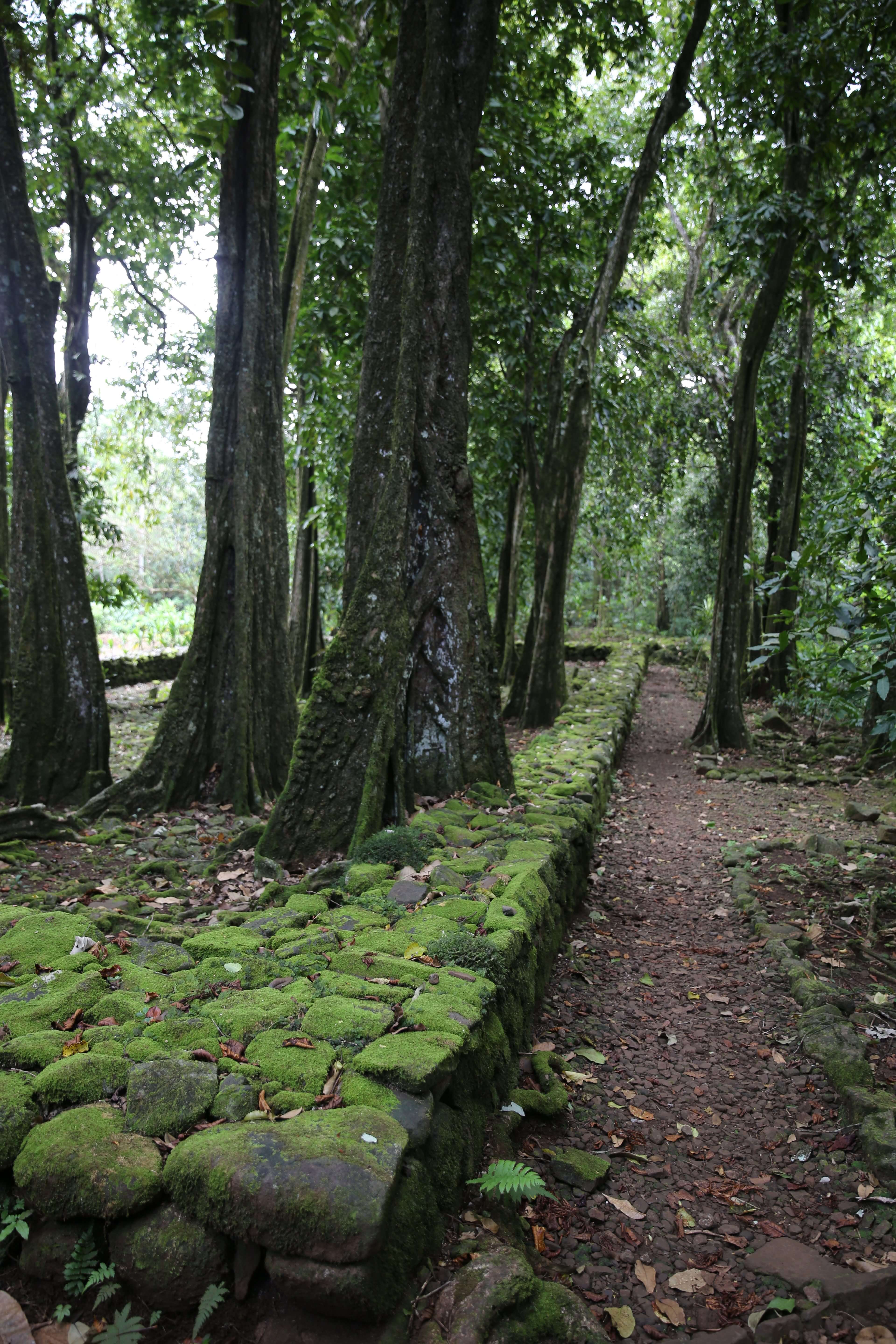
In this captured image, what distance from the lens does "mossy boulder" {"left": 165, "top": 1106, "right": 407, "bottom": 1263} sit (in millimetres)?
1667

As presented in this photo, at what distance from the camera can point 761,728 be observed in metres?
11.1

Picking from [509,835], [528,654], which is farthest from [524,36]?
[509,835]

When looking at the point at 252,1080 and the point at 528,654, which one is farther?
the point at 528,654

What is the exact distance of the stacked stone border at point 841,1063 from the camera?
2100 millimetres

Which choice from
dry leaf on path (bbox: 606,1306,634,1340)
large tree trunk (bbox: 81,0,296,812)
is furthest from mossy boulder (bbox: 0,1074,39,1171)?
large tree trunk (bbox: 81,0,296,812)

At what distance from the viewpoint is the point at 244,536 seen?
6.14m

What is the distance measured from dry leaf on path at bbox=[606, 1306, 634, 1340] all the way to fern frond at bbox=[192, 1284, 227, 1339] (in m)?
0.99

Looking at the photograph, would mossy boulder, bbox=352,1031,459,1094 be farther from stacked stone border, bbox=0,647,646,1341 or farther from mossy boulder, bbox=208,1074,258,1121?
mossy boulder, bbox=208,1074,258,1121

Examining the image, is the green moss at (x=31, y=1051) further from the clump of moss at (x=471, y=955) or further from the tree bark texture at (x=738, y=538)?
the tree bark texture at (x=738, y=538)

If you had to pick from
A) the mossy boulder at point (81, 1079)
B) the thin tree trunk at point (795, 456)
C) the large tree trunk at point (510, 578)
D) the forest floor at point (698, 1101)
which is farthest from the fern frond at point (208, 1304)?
the large tree trunk at point (510, 578)

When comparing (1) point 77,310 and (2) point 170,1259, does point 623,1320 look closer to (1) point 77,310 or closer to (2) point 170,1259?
→ (2) point 170,1259

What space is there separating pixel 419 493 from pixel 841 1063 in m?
3.68

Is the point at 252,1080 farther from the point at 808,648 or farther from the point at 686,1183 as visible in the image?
the point at 808,648

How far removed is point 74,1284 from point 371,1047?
0.83m
